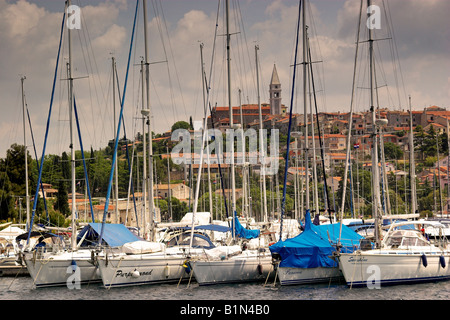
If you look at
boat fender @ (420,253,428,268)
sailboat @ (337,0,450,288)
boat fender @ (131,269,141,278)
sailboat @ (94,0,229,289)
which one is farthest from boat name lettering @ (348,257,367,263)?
boat fender @ (131,269,141,278)

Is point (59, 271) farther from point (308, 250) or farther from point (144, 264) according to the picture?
point (308, 250)

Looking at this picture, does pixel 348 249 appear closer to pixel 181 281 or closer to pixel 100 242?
pixel 181 281

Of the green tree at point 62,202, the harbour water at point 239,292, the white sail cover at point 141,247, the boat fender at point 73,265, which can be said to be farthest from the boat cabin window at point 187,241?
the green tree at point 62,202

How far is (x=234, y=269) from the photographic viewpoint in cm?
2527

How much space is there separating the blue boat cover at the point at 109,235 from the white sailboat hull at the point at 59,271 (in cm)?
163

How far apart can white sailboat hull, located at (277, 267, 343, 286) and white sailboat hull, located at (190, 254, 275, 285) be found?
4.35 feet

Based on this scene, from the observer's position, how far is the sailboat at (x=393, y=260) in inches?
926

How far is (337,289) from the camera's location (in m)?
24.0

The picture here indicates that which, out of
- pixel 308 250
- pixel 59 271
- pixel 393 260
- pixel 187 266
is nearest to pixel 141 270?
pixel 187 266

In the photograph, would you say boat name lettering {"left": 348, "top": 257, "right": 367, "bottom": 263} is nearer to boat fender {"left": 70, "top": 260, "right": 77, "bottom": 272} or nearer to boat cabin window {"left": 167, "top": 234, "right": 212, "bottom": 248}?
boat cabin window {"left": 167, "top": 234, "right": 212, "bottom": 248}

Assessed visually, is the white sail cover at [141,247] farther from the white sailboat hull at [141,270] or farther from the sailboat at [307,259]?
the sailboat at [307,259]

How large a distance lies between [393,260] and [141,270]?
947cm

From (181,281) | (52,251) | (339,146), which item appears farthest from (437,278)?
(339,146)
